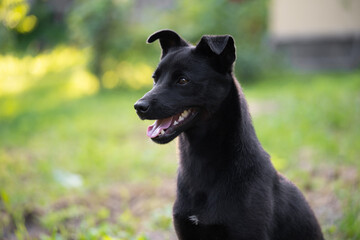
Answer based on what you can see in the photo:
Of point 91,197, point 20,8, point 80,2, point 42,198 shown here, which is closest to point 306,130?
point 91,197

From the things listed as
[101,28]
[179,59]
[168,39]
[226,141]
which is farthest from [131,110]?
[226,141]

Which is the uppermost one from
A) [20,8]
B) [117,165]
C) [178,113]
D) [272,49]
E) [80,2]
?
[80,2]

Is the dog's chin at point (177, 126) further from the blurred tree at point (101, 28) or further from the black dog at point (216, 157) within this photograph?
the blurred tree at point (101, 28)

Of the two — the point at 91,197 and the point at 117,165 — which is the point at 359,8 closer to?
the point at 117,165

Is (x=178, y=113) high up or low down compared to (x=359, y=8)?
down

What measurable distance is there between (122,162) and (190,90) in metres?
3.91

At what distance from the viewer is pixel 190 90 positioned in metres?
2.62

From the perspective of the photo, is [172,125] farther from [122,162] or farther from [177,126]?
[122,162]

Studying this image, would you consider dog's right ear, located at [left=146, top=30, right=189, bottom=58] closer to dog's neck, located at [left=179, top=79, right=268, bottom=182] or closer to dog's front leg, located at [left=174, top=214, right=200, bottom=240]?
dog's neck, located at [left=179, top=79, right=268, bottom=182]

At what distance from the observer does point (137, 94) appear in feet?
37.9

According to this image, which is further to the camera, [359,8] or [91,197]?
[359,8]

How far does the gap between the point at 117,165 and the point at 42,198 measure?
59.4 inches

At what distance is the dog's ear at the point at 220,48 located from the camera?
253 centimetres

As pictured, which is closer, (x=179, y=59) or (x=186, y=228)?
(x=186, y=228)
